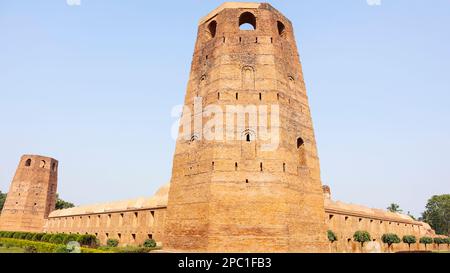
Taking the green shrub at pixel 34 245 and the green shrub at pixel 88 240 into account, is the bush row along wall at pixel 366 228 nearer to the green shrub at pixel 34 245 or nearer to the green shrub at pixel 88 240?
the green shrub at pixel 88 240

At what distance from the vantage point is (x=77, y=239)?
27266 millimetres

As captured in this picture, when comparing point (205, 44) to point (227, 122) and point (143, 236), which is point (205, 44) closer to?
point (227, 122)

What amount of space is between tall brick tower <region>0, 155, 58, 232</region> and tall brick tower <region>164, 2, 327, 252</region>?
33.3 metres

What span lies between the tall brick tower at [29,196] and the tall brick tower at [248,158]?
33.3m

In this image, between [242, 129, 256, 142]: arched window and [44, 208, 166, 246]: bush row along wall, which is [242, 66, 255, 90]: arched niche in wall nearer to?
[242, 129, 256, 142]: arched window

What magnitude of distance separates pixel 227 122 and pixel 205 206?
4.91 metres

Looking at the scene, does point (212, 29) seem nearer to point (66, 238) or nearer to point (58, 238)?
point (66, 238)

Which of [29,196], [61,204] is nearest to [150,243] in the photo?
[29,196]

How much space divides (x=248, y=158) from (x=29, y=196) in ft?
126

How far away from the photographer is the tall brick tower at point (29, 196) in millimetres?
44438

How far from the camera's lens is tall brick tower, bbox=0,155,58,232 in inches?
1750

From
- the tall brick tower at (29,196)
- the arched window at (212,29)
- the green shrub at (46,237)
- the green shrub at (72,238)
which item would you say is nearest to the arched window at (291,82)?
the arched window at (212,29)

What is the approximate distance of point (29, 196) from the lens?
44750mm

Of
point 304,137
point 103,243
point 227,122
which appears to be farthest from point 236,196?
point 103,243
